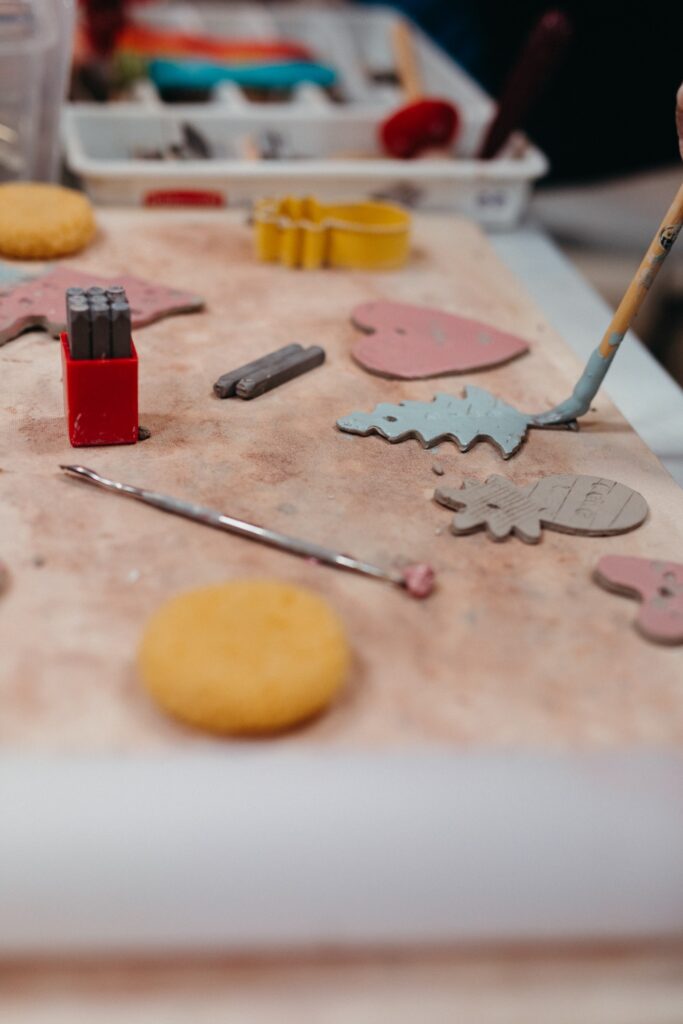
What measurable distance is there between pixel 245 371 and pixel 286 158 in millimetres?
626

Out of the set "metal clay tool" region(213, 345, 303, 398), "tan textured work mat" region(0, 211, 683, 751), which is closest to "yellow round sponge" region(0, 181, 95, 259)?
"tan textured work mat" region(0, 211, 683, 751)

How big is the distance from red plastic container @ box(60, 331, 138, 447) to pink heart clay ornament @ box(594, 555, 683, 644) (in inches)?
16.7

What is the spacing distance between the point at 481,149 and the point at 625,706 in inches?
43.6

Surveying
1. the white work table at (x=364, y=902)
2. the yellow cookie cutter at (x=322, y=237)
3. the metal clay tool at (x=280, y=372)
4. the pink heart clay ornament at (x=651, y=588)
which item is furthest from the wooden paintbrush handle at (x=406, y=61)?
the white work table at (x=364, y=902)

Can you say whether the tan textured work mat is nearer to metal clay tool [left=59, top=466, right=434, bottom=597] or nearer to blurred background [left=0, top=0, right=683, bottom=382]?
metal clay tool [left=59, top=466, right=434, bottom=597]

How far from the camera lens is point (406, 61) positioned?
6.35ft

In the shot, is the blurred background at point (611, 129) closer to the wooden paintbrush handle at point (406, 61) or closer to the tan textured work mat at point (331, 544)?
the wooden paintbrush handle at point (406, 61)

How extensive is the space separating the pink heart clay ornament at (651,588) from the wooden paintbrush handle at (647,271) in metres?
0.26

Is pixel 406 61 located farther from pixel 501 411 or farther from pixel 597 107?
pixel 501 411

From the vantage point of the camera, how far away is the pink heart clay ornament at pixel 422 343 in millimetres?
1104

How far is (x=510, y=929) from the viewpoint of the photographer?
59 centimetres

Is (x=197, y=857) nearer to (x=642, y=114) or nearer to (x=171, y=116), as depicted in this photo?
(x=171, y=116)

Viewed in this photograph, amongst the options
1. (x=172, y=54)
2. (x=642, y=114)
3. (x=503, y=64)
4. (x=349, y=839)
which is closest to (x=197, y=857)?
(x=349, y=839)

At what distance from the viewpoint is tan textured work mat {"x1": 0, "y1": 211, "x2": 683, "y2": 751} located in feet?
2.20
